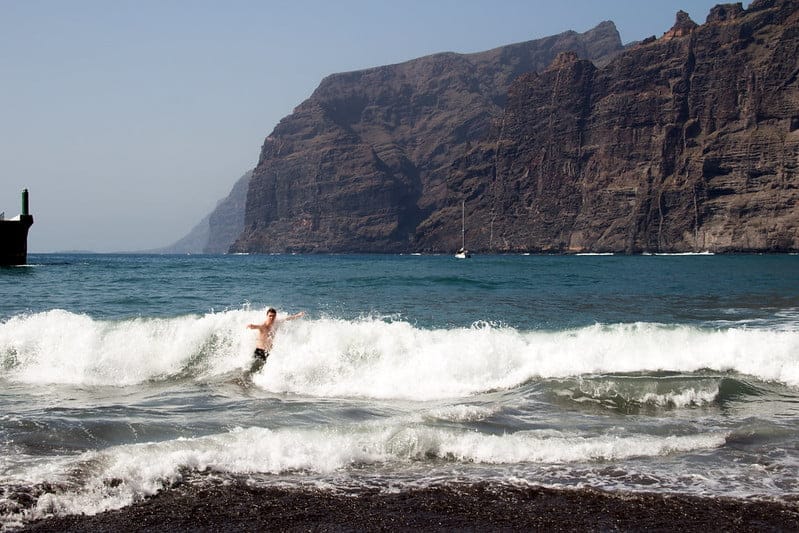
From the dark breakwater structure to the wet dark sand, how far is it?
175ft

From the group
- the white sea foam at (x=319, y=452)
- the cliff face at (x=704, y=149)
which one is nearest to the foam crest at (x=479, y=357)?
the white sea foam at (x=319, y=452)

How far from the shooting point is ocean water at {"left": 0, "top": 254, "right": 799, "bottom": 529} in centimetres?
762

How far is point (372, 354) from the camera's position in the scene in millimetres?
15352

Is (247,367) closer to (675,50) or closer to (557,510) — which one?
(557,510)

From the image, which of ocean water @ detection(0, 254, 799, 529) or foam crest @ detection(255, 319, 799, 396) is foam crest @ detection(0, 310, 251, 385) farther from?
foam crest @ detection(255, 319, 799, 396)

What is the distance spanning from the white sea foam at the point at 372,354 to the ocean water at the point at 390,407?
50mm

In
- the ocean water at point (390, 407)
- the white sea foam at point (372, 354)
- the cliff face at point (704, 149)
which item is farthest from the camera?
the cliff face at point (704, 149)

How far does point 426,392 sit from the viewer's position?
517 inches

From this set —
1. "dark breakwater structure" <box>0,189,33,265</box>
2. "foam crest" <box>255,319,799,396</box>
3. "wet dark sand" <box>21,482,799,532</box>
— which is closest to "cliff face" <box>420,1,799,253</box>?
"dark breakwater structure" <box>0,189,33,265</box>

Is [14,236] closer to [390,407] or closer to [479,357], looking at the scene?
[479,357]

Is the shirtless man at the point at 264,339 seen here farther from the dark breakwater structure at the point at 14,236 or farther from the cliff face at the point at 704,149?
the cliff face at the point at 704,149

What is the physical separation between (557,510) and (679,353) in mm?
10135

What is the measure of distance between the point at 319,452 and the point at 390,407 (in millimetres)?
3515

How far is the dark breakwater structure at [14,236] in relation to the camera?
176 ft
